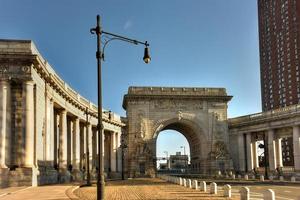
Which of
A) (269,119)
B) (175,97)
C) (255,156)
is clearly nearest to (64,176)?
(269,119)

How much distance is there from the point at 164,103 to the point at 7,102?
51.6m

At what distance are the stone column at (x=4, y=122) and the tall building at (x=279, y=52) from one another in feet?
369

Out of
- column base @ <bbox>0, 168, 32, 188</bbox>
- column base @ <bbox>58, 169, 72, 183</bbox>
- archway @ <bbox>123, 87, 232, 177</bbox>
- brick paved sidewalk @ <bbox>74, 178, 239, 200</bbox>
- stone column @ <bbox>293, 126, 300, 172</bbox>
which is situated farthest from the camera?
archway @ <bbox>123, 87, 232, 177</bbox>

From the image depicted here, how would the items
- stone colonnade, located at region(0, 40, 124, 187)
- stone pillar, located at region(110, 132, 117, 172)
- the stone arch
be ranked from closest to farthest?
1. stone colonnade, located at region(0, 40, 124, 187)
2. stone pillar, located at region(110, 132, 117, 172)
3. the stone arch

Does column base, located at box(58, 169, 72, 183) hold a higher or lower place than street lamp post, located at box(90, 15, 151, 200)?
lower

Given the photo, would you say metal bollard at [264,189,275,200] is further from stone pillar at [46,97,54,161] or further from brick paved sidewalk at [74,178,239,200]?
stone pillar at [46,97,54,161]

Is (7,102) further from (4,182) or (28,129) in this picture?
(4,182)

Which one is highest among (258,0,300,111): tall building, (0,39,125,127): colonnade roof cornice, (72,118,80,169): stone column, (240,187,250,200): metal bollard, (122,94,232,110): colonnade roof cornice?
(258,0,300,111): tall building

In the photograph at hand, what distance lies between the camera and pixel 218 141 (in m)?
88.8

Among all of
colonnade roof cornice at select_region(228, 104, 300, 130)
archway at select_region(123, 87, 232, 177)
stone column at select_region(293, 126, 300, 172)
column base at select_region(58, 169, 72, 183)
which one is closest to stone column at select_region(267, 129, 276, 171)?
colonnade roof cornice at select_region(228, 104, 300, 130)

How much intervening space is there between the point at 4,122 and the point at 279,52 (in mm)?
124798

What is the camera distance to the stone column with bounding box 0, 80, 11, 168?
129 feet

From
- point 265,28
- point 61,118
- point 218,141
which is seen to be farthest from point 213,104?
point 265,28

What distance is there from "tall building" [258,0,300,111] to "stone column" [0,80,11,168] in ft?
369
